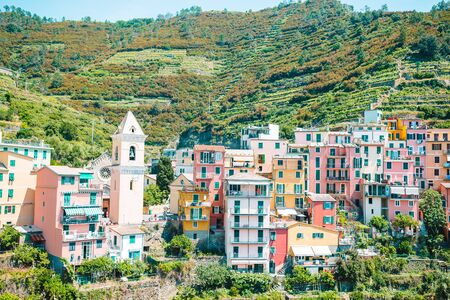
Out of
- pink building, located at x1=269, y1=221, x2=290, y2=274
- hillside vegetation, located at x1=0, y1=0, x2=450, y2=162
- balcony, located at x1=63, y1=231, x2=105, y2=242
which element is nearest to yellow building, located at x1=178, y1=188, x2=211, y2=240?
pink building, located at x1=269, y1=221, x2=290, y2=274

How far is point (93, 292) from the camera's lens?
45.1m

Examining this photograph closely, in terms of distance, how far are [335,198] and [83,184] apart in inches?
1093

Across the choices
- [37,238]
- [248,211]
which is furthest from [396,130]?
[37,238]

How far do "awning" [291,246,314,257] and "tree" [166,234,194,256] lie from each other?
1014cm

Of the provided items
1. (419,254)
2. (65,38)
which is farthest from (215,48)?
(419,254)

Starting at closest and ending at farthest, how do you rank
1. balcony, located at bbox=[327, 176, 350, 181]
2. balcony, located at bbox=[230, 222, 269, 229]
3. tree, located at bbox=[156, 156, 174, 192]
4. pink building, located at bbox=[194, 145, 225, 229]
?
balcony, located at bbox=[230, 222, 269, 229] < pink building, located at bbox=[194, 145, 225, 229] < balcony, located at bbox=[327, 176, 350, 181] < tree, located at bbox=[156, 156, 174, 192]

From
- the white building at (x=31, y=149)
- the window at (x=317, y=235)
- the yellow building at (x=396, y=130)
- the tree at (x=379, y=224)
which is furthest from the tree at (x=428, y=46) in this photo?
the white building at (x=31, y=149)

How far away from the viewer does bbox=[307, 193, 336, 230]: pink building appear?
56.1m

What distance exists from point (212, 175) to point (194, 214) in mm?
5611

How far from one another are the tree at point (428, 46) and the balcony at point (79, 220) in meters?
70.5

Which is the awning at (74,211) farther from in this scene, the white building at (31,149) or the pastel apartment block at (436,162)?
the pastel apartment block at (436,162)

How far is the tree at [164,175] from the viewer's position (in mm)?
72125

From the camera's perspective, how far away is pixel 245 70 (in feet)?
485

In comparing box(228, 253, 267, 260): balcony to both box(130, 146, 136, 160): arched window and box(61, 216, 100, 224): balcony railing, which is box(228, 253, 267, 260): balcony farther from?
box(130, 146, 136, 160): arched window
